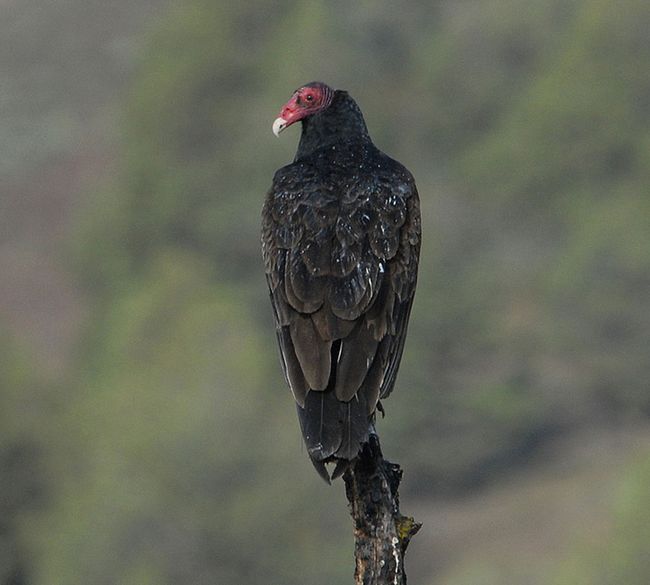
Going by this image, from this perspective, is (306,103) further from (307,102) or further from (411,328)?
(411,328)

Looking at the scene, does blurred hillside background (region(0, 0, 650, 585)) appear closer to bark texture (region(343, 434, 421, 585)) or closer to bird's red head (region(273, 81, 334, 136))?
bird's red head (region(273, 81, 334, 136))

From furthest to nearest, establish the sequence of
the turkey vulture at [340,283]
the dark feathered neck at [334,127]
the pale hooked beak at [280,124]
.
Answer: the pale hooked beak at [280,124] → the dark feathered neck at [334,127] → the turkey vulture at [340,283]

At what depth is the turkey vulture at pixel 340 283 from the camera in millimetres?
8336

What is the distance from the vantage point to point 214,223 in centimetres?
5766

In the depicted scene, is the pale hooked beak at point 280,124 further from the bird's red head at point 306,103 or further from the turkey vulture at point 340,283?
the turkey vulture at point 340,283

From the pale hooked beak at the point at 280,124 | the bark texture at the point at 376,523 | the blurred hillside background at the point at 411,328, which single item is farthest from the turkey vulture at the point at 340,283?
the blurred hillside background at the point at 411,328

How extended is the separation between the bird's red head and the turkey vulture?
0.64 metres

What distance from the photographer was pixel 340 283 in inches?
345

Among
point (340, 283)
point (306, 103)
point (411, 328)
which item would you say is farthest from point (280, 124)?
point (411, 328)

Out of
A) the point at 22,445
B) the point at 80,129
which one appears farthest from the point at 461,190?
the point at 80,129

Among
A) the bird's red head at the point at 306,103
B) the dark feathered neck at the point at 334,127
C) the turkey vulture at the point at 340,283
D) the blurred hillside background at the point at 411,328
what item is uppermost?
the blurred hillside background at the point at 411,328

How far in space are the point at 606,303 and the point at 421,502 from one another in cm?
780

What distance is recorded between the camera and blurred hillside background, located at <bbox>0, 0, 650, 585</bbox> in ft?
115

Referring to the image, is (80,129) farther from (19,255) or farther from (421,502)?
(421,502)
